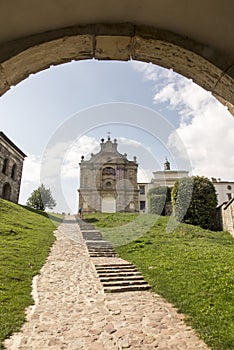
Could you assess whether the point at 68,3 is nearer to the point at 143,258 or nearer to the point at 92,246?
the point at 143,258

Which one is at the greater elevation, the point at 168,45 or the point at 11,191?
the point at 11,191

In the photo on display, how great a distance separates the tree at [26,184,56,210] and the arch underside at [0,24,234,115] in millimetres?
45165

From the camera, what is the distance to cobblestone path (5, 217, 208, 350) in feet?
10.9

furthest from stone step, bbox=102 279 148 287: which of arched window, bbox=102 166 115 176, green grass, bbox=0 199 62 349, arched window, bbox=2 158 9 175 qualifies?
arched window, bbox=102 166 115 176

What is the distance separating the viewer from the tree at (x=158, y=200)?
21.7 m

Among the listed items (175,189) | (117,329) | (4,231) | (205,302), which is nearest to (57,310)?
(117,329)

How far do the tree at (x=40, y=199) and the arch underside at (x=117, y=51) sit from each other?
45165 millimetres

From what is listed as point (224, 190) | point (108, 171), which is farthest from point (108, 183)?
point (224, 190)

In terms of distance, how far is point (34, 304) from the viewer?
469 centimetres

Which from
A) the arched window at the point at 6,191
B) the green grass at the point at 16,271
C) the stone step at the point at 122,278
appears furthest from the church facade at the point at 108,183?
the stone step at the point at 122,278

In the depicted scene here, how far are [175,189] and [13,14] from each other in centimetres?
1590

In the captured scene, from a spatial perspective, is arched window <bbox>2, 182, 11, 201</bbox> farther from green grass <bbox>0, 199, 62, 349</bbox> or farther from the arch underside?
the arch underside

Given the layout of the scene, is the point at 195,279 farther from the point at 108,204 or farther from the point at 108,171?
the point at 108,171

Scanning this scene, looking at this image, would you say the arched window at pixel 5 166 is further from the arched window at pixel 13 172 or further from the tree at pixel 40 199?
the tree at pixel 40 199
